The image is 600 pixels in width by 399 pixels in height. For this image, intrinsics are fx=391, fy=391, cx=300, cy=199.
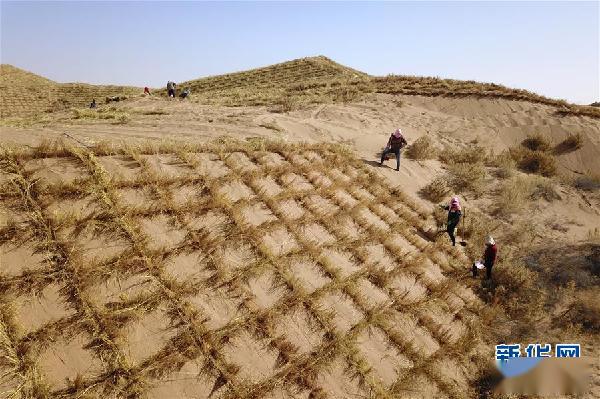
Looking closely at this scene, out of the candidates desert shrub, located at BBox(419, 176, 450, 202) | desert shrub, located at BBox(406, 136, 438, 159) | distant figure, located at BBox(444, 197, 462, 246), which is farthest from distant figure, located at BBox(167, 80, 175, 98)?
distant figure, located at BBox(444, 197, 462, 246)

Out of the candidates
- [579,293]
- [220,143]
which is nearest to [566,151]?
[579,293]

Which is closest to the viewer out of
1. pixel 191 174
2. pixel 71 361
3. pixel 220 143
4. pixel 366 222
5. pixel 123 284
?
pixel 71 361

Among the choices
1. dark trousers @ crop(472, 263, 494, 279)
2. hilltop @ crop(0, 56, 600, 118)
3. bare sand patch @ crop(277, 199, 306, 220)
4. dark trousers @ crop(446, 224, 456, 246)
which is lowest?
dark trousers @ crop(472, 263, 494, 279)

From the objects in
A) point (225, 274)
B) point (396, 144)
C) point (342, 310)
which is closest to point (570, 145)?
point (396, 144)

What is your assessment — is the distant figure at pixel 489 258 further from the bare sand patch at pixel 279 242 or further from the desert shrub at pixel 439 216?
the bare sand patch at pixel 279 242

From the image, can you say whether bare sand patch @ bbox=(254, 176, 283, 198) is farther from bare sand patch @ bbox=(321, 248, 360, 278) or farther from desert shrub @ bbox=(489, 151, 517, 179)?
desert shrub @ bbox=(489, 151, 517, 179)

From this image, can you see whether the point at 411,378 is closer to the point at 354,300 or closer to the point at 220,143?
the point at 354,300

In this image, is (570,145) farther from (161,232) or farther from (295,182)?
(161,232)
